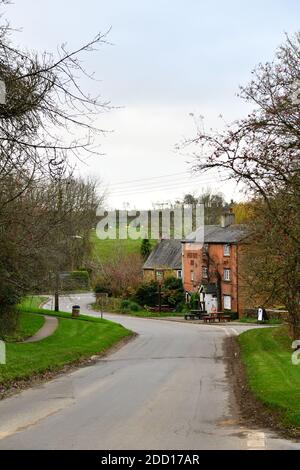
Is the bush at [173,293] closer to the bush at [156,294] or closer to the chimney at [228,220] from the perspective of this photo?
the bush at [156,294]

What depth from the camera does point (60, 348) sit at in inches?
1228

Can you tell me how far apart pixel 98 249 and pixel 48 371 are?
80.0 metres

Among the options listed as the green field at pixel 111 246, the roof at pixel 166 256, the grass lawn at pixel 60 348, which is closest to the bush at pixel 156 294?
the roof at pixel 166 256

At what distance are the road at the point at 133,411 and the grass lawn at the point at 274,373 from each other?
2.89 ft

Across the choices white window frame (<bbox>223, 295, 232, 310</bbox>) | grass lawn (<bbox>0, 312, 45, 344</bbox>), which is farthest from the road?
white window frame (<bbox>223, 295, 232, 310</bbox>)

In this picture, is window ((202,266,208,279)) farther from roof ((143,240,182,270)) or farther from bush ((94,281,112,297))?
bush ((94,281,112,297))

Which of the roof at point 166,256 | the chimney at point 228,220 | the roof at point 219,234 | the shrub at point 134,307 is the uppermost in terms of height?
the chimney at point 228,220

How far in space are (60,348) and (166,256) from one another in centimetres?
→ 5447

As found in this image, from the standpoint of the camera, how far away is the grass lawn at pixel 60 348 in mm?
22248

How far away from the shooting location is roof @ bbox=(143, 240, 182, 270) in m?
82.5

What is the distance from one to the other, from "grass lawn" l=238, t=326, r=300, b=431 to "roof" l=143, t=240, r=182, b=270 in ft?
147

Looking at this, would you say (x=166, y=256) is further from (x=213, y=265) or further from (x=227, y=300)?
(x=227, y=300)

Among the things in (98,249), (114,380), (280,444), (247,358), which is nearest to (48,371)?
(114,380)
